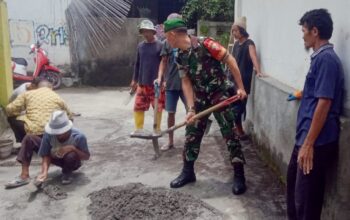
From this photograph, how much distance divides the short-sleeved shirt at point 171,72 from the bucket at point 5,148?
225cm

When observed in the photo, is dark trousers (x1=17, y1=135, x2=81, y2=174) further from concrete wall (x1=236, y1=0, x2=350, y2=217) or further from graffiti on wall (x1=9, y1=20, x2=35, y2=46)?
graffiti on wall (x1=9, y1=20, x2=35, y2=46)

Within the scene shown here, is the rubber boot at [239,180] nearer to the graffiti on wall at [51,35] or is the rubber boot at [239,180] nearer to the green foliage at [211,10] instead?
the green foliage at [211,10]

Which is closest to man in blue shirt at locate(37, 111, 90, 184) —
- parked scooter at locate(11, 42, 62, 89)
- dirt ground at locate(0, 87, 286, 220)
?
dirt ground at locate(0, 87, 286, 220)

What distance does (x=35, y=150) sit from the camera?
467cm

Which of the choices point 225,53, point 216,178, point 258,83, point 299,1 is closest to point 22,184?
point 216,178

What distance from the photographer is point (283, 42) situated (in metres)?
4.53

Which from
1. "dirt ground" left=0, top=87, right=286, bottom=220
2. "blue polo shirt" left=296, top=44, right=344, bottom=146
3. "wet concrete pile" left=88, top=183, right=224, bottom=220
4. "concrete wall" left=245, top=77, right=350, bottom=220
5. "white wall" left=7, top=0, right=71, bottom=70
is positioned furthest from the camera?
"white wall" left=7, top=0, right=71, bottom=70

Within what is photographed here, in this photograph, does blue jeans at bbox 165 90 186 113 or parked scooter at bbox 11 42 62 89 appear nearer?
blue jeans at bbox 165 90 186 113

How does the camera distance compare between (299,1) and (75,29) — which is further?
(75,29)

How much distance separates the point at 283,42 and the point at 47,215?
9.83 feet

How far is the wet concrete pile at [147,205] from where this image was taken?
3.58 metres

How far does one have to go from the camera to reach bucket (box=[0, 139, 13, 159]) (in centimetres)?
544

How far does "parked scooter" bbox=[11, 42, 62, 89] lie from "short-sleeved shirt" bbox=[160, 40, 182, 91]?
5.80 metres

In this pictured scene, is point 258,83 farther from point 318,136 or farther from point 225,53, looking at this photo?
point 318,136
